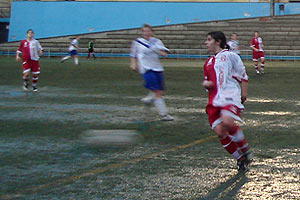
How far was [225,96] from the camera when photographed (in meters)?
6.60

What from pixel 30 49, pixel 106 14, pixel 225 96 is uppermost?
pixel 106 14

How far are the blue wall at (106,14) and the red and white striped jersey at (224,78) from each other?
4018cm

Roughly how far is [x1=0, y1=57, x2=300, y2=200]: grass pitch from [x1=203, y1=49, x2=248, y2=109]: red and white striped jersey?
867 mm

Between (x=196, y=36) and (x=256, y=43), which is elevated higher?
(x=196, y=36)

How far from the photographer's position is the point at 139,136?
9195mm

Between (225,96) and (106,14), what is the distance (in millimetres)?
41736

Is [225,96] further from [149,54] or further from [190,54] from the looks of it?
[190,54]

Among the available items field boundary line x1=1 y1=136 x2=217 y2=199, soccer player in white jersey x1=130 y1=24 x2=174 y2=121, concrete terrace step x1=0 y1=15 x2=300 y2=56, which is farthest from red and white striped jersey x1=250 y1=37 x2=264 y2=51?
field boundary line x1=1 y1=136 x2=217 y2=199

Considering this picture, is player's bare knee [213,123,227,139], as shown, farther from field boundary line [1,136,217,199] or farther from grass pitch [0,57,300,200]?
field boundary line [1,136,217,199]

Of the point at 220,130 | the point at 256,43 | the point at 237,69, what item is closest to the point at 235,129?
the point at 220,130

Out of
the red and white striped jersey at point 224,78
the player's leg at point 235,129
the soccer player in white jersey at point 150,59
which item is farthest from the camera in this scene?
the soccer player in white jersey at point 150,59

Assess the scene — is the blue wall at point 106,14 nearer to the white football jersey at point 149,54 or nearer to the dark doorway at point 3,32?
the dark doorway at point 3,32

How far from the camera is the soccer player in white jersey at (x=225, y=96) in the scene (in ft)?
21.5

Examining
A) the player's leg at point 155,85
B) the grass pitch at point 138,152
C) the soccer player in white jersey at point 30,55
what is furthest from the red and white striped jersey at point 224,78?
the soccer player in white jersey at point 30,55
